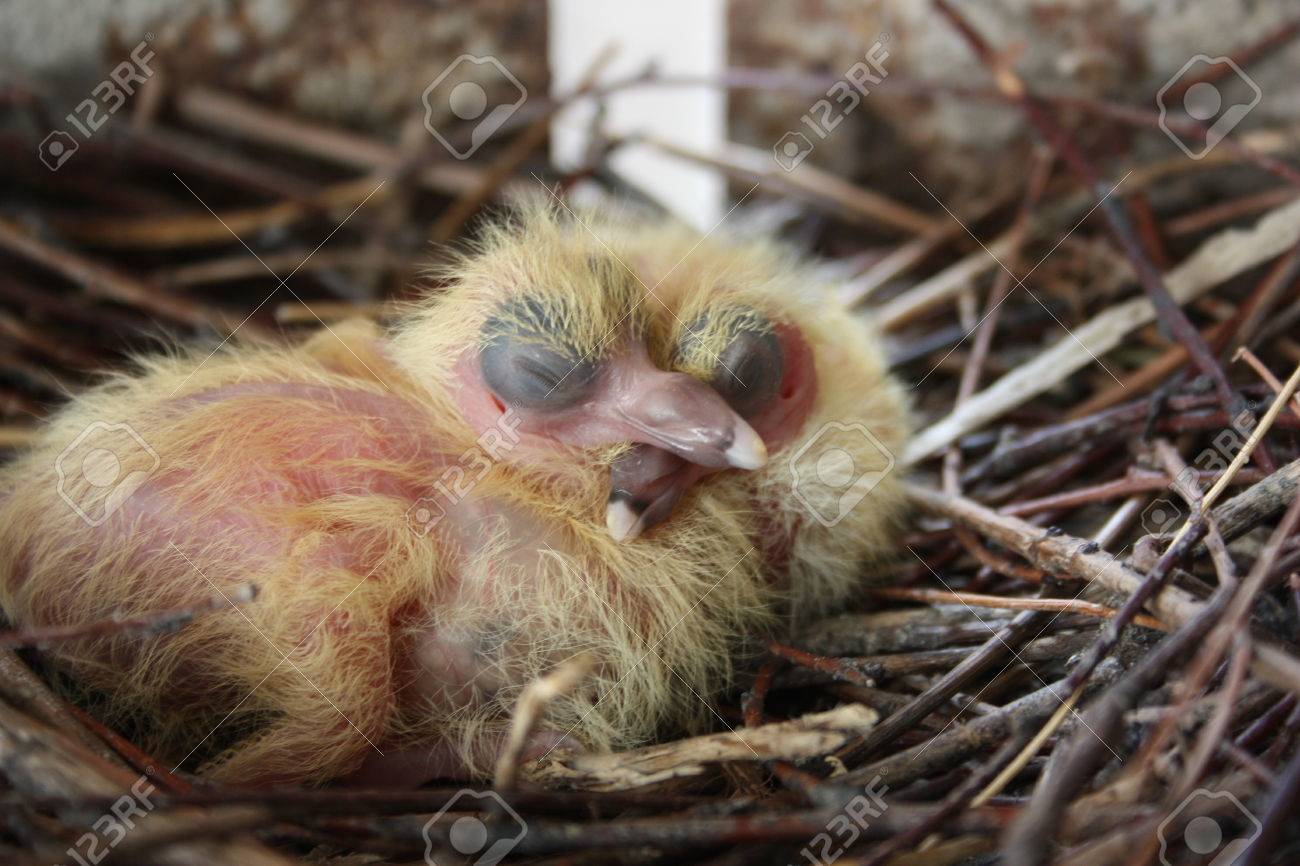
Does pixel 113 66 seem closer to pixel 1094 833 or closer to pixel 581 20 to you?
pixel 581 20

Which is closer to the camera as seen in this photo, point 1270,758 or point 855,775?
point 1270,758

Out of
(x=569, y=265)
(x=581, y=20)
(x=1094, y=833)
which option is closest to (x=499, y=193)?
(x=581, y=20)
